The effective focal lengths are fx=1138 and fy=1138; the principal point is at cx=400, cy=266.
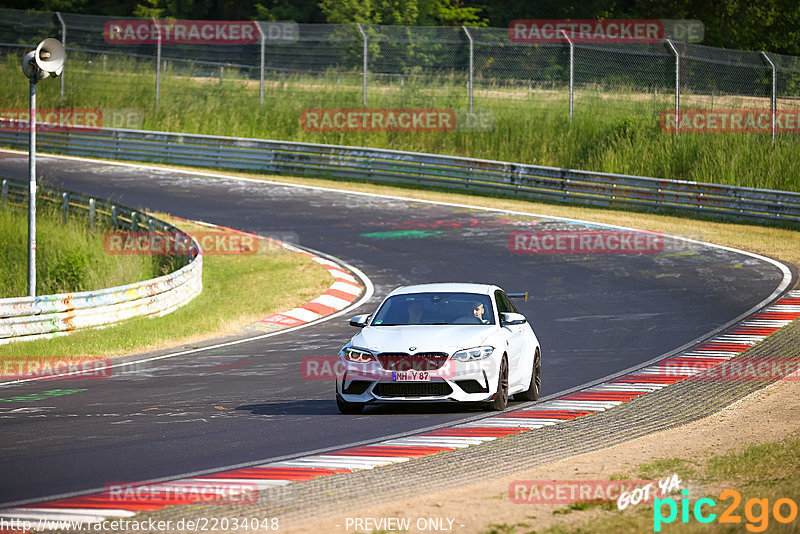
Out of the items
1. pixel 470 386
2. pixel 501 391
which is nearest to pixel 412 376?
pixel 470 386

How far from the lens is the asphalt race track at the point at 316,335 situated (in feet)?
32.4

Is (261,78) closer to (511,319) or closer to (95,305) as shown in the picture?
(95,305)

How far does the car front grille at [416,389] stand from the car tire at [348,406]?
38 cm

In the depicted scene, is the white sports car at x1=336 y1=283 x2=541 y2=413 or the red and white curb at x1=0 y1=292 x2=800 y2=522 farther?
the white sports car at x1=336 y1=283 x2=541 y2=413

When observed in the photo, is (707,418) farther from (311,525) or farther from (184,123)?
(184,123)

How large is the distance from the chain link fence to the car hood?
21.5 metres

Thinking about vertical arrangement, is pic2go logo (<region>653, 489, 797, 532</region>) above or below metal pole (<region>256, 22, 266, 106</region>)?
below

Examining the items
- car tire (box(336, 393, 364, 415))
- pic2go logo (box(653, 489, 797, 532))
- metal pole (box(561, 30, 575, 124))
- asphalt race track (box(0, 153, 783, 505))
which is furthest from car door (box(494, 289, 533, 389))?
metal pole (box(561, 30, 575, 124))

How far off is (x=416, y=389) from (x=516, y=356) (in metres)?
1.32

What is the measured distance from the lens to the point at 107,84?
4456 cm

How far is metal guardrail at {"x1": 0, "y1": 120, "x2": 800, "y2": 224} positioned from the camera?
29.2 meters

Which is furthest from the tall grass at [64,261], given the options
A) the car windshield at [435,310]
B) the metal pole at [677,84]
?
the metal pole at [677,84]

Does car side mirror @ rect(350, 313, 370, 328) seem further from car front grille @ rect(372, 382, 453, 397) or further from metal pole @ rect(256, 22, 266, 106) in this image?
metal pole @ rect(256, 22, 266, 106)

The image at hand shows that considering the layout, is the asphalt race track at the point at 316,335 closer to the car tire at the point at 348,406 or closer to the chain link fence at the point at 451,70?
the car tire at the point at 348,406
